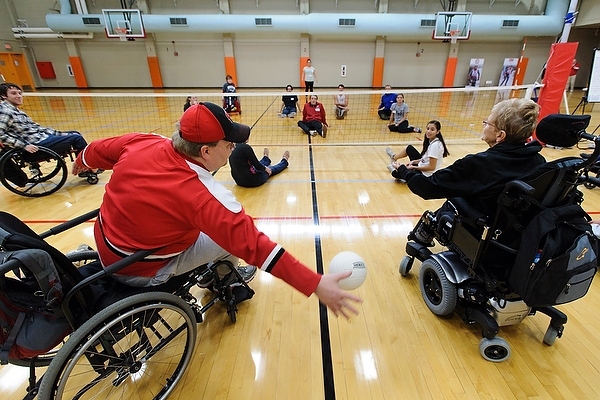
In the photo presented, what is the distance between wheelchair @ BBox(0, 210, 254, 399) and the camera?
125 centimetres

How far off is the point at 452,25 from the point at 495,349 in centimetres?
1600

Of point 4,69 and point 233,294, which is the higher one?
point 4,69

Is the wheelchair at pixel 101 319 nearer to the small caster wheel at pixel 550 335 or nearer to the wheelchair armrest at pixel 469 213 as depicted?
the wheelchair armrest at pixel 469 213

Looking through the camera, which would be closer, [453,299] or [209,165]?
[209,165]

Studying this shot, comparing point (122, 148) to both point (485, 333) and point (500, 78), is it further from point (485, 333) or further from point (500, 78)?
point (500, 78)

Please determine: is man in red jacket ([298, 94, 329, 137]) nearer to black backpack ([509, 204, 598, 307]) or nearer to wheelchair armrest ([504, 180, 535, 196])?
wheelchair armrest ([504, 180, 535, 196])

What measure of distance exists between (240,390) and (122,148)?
1588 mm

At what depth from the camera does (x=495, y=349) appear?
1915 millimetres

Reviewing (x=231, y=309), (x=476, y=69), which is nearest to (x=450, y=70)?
(x=476, y=69)

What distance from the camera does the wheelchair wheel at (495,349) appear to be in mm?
1877

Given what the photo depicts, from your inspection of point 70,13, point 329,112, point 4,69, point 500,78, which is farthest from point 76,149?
point 500,78

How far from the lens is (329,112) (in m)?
10.6

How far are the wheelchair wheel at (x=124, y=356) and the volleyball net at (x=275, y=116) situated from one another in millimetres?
4107

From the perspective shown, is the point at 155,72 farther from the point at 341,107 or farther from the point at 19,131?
the point at 19,131
